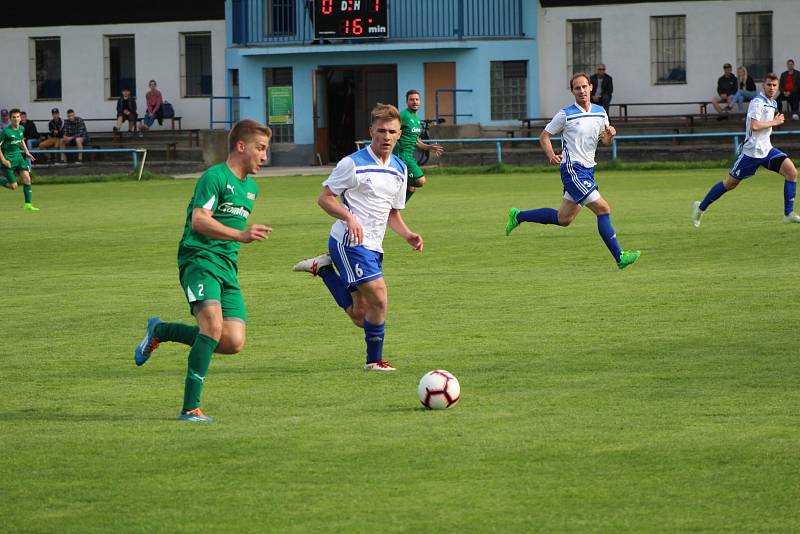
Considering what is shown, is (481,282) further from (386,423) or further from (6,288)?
(386,423)

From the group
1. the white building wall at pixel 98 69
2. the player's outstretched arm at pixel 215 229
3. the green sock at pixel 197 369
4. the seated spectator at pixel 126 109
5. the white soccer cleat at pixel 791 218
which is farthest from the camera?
the white building wall at pixel 98 69

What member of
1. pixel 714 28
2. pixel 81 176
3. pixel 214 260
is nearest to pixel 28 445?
pixel 214 260

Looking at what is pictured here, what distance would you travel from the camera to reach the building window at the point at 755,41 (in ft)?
139

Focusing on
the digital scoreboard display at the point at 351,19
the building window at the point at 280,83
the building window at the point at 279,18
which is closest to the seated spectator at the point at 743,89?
the digital scoreboard display at the point at 351,19

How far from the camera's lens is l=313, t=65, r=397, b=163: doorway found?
152ft

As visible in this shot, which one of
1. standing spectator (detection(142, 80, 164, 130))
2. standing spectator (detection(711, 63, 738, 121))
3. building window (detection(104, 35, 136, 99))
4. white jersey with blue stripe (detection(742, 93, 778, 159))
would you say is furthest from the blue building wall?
white jersey with blue stripe (detection(742, 93, 778, 159))

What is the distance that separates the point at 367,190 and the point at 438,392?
219 cm

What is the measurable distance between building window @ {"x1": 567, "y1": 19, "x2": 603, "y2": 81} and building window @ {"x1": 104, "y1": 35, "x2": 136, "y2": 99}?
1494 cm

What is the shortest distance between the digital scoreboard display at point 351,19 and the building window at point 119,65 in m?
8.04

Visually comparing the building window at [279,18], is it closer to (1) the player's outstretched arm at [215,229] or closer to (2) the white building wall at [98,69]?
(2) the white building wall at [98,69]

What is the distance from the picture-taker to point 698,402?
27.0 feet

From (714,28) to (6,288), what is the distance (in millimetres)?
31462

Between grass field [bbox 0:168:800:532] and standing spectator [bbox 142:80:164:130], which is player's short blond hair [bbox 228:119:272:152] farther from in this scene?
standing spectator [bbox 142:80:164:130]

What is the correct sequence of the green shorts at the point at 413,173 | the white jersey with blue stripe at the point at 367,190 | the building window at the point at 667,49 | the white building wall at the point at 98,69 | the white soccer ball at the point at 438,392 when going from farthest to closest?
the white building wall at the point at 98,69 → the building window at the point at 667,49 → the green shorts at the point at 413,173 → the white jersey with blue stripe at the point at 367,190 → the white soccer ball at the point at 438,392
